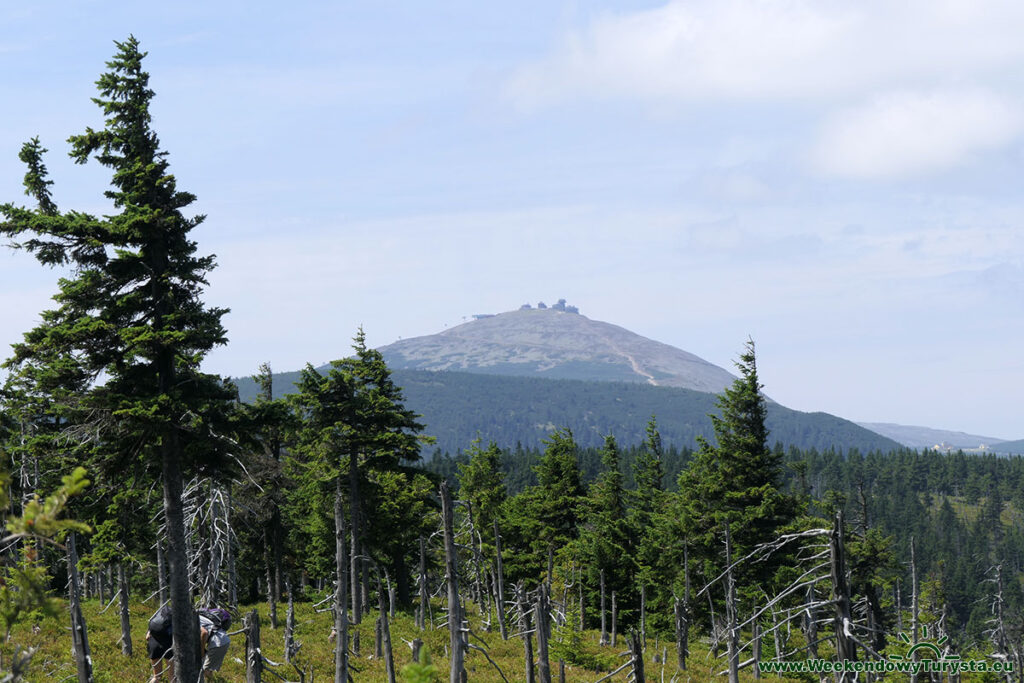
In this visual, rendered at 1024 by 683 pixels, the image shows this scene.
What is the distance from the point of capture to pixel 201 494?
22.3 metres

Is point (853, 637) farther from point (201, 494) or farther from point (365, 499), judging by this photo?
point (365, 499)

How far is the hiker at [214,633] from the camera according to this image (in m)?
15.0

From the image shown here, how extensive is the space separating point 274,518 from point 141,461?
20.7m

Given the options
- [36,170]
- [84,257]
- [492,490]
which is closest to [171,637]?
[84,257]

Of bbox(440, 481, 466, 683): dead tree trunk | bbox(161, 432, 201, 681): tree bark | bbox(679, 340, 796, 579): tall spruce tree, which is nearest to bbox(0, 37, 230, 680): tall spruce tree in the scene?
bbox(161, 432, 201, 681): tree bark

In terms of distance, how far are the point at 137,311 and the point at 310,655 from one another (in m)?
20.1

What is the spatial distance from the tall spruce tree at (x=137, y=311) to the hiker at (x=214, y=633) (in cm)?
308

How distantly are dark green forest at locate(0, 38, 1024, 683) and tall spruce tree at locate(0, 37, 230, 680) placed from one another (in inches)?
2.6

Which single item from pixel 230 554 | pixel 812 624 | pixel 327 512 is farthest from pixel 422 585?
pixel 812 624

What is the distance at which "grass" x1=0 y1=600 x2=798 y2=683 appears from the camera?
90.3 feet

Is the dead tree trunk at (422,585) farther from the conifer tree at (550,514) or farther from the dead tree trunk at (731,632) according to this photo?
the dead tree trunk at (731,632)

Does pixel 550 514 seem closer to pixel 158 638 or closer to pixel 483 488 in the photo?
pixel 483 488

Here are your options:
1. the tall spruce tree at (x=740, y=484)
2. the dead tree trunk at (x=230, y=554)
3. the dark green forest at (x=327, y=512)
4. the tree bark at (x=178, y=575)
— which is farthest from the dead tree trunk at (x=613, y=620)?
the tree bark at (x=178, y=575)

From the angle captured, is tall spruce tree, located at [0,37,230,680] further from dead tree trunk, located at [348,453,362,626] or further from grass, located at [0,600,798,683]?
dead tree trunk, located at [348,453,362,626]
